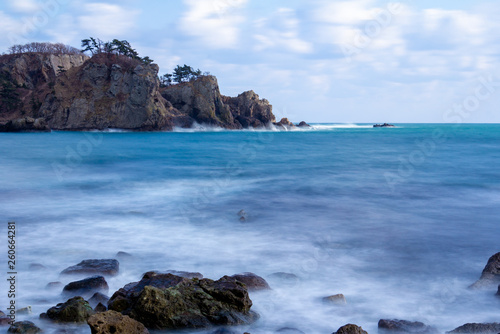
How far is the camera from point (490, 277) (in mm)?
5730

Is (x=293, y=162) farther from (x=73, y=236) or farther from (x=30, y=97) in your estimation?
(x=30, y=97)

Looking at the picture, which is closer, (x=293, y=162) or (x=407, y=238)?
(x=407, y=238)

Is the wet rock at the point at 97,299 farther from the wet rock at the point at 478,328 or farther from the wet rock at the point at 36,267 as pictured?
the wet rock at the point at 478,328

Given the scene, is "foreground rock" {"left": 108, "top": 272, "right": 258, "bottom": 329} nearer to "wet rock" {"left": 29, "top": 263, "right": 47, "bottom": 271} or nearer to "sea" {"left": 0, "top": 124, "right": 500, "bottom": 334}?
"sea" {"left": 0, "top": 124, "right": 500, "bottom": 334}

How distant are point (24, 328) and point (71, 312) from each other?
0.44 metres

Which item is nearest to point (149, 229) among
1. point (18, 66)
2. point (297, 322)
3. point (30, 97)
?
point (297, 322)

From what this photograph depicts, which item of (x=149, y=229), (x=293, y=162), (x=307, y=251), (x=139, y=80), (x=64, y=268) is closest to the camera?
(x=64, y=268)

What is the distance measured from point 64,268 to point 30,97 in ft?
298

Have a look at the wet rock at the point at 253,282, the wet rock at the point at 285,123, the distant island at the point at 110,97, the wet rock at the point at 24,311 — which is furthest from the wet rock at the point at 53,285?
the wet rock at the point at 285,123

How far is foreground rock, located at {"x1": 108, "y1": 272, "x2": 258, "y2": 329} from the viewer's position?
4.17 metres

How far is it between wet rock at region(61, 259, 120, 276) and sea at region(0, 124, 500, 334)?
178mm

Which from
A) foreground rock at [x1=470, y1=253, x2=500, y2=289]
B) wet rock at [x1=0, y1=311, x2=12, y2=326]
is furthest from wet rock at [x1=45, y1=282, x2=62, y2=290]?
foreground rock at [x1=470, y1=253, x2=500, y2=289]

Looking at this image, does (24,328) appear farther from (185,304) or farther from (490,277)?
(490,277)

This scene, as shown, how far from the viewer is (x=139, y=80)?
68688 millimetres
